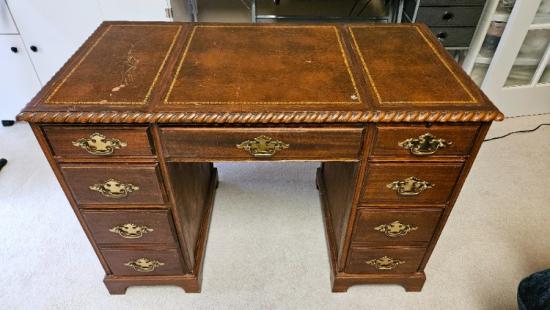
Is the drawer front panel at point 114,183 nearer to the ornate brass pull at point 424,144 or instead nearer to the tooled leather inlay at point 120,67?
the tooled leather inlay at point 120,67

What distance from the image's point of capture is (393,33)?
1.29m

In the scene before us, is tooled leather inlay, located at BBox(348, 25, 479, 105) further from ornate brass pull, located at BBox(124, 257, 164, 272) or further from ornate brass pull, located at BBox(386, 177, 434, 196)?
ornate brass pull, located at BBox(124, 257, 164, 272)

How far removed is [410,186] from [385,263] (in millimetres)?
391

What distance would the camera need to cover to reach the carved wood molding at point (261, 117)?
0.88 metres

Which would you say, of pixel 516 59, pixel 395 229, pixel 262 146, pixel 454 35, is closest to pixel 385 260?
pixel 395 229

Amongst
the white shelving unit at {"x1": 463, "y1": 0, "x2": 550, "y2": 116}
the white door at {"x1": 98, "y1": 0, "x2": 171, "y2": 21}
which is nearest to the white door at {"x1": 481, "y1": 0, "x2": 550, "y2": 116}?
the white shelving unit at {"x1": 463, "y1": 0, "x2": 550, "y2": 116}

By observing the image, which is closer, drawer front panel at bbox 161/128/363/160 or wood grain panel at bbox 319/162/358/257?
drawer front panel at bbox 161/128/363/160

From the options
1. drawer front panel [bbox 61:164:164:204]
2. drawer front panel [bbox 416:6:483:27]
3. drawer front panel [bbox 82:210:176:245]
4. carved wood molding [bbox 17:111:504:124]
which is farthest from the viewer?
drawer front panel [bbox 416:6:483:27]

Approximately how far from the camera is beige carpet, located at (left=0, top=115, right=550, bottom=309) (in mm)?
1379

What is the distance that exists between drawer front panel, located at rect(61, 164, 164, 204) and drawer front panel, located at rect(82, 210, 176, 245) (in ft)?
0.17

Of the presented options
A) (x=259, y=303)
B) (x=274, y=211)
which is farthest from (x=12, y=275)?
(x=274, y=211)

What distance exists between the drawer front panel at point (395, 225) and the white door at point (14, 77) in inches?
79.0

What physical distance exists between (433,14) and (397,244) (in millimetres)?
1353

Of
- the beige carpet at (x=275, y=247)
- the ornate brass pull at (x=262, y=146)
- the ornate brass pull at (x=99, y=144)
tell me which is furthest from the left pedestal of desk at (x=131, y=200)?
the ornate brass pull at (x=262, y=146)
